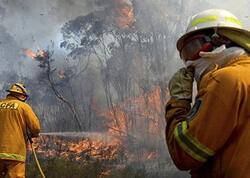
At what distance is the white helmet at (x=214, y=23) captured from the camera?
146 cm

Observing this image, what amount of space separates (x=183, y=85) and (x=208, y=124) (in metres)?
0.29

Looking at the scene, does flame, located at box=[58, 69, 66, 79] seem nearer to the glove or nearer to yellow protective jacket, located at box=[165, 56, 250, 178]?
the glove

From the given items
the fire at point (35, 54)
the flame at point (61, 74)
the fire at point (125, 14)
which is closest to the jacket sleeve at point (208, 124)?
the flame at point (61, 74)

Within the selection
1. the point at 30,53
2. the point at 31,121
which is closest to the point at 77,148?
the point at 30,53

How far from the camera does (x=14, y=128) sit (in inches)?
212

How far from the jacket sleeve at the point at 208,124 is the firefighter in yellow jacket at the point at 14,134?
439 centimetres

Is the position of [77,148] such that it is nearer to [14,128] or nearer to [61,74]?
[61,74]

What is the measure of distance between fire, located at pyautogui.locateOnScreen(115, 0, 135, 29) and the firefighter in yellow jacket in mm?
8551

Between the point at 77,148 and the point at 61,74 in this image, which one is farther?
→ the point at 61,74

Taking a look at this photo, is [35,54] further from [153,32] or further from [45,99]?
[153,32]

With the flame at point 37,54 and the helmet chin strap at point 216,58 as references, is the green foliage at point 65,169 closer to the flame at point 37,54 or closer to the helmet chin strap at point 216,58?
the flame at point 37,54

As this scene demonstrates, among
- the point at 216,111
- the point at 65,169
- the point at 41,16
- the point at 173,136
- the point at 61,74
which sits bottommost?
the point at 65,169

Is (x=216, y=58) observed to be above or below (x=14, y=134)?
above

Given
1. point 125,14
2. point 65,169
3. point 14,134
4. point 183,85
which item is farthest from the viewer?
point 125,14
